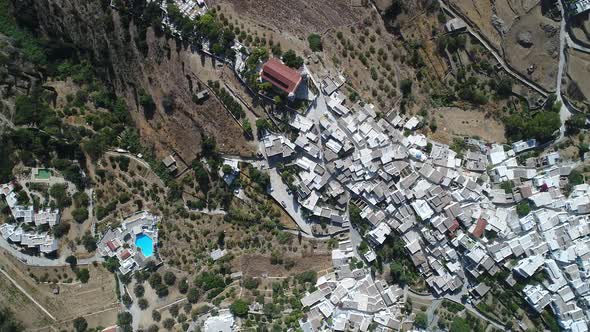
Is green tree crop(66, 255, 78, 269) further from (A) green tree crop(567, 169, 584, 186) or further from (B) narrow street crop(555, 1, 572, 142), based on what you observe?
(B) narrow street crop(555, 1, 572, 142)

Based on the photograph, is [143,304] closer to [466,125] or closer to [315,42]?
[315,42]

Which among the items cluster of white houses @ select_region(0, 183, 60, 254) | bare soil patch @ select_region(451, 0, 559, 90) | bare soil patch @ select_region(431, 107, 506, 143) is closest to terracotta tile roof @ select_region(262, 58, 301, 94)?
bare soil patch @ select_region(431, 107, 506, 143)

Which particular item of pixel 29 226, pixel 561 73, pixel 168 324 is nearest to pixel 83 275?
→ pixel 29 226

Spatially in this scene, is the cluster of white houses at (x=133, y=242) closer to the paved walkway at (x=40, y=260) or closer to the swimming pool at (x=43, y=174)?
the paved walkway at (x=40, y=260)

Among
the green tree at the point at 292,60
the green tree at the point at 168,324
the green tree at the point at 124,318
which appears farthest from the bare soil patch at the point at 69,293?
the green tree at the point at 292,60

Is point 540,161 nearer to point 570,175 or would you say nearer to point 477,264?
point 570,175

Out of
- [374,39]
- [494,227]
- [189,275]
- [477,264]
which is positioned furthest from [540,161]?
[189,275]

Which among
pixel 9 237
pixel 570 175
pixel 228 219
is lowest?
pixel 570 175
